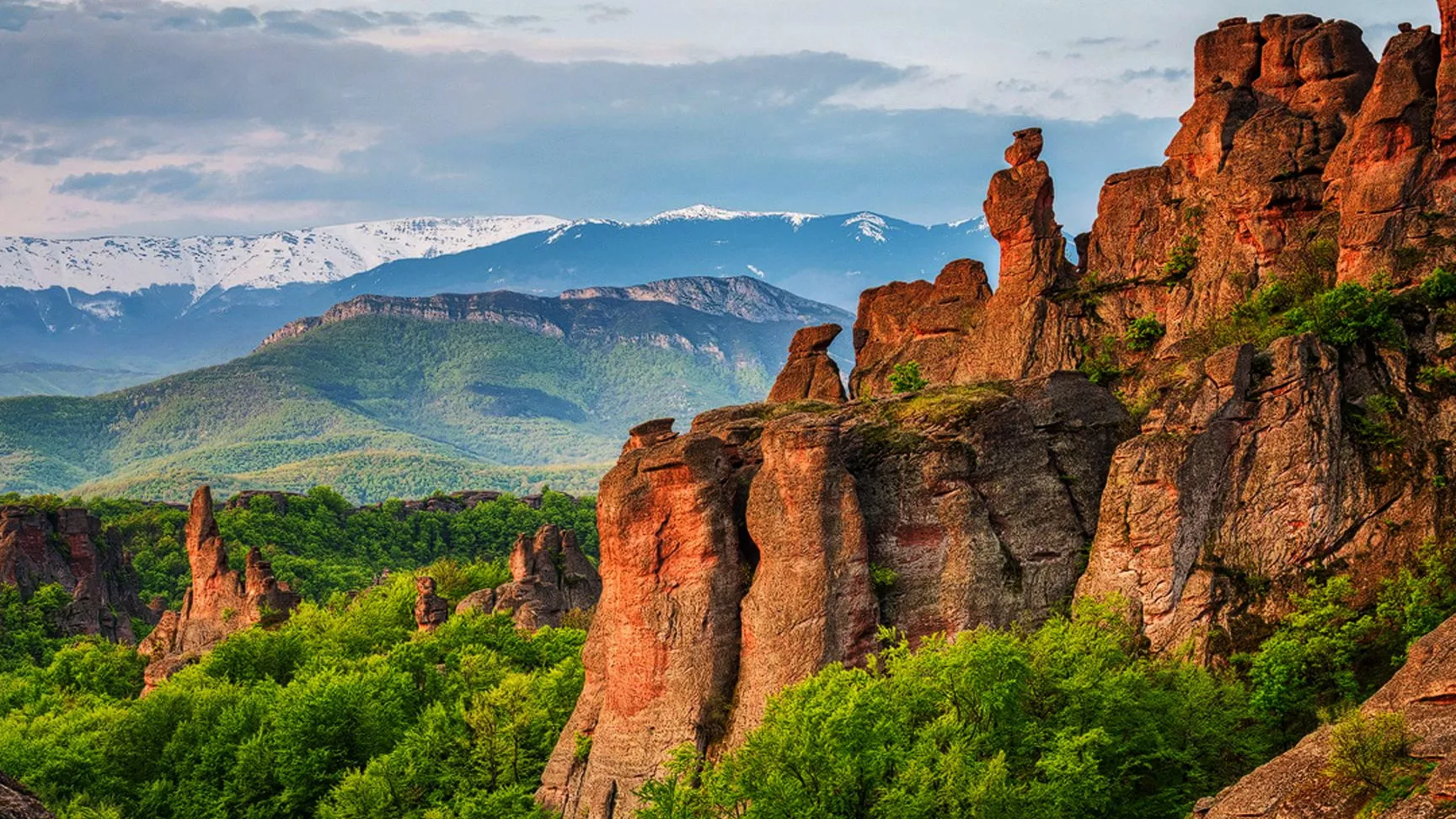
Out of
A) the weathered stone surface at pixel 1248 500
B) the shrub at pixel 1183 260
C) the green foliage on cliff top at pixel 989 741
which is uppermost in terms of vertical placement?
the shrub at pixel 1183 260

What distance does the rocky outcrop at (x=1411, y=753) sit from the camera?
108 ft

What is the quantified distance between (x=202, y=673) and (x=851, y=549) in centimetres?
4147

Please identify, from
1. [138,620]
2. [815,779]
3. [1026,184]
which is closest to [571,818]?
[815,779]

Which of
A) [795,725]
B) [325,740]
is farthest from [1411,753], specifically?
[325,740]

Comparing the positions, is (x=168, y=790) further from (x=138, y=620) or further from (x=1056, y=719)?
(x=138, y=620)

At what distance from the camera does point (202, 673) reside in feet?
259

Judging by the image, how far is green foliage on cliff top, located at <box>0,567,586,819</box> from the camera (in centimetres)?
5841

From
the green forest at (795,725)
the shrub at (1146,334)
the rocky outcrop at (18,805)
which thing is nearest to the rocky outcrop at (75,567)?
the green forest at (795,725)

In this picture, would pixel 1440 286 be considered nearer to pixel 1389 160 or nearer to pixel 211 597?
pixel 1389 160

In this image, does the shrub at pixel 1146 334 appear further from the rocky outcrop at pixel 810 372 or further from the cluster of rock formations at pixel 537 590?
the cluster of rock formations at pixel 537 590

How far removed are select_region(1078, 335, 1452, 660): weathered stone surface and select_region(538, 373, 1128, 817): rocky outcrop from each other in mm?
3039

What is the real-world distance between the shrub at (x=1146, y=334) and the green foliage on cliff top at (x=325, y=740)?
30.6 meters

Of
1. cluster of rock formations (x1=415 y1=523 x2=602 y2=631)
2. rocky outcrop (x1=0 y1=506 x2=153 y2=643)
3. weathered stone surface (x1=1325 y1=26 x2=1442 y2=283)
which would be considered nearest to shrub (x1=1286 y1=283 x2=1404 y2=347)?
weathered stone surface (x1=1325 y1=26 x2=1442 y2=283)

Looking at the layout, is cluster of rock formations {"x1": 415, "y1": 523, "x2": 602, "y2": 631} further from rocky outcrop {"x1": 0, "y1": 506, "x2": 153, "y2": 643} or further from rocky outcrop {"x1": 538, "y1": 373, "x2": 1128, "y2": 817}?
rocky outcrop {"x1": 0, "y1": 506, "x2": 153, "y2": 643}
